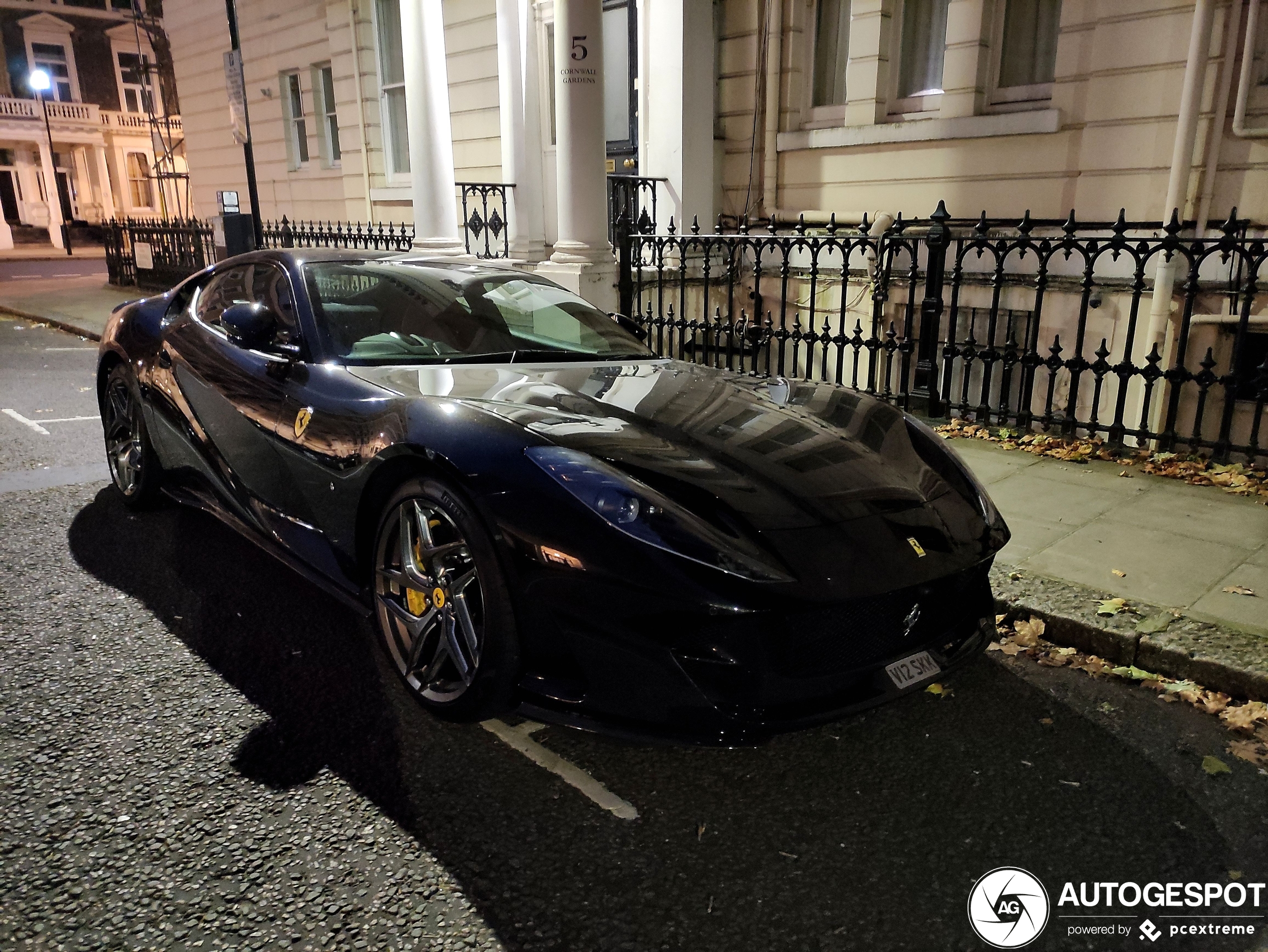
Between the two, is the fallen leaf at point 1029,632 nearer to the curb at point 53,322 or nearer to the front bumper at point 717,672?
the front bumper at point 717,672

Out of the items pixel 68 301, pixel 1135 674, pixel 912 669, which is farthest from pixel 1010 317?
pixel 68 301

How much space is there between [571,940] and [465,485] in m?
1.22

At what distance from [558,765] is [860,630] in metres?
0.96

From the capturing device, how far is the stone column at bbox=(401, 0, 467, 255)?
10938mm

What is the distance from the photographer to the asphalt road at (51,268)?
23.8 metres

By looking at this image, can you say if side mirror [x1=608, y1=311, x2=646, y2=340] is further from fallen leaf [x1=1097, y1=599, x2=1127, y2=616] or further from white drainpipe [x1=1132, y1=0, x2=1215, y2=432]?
white drainpipe [x1=1132, y1=0, x2=1215, y2=432]

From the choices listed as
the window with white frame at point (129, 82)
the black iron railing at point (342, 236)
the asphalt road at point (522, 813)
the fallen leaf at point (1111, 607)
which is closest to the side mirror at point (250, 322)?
the asphalt road at point (522, 813)

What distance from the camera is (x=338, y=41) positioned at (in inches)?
607

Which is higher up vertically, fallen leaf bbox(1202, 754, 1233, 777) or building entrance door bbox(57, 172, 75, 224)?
building entrance door bbox(57, 172, 75, 224)

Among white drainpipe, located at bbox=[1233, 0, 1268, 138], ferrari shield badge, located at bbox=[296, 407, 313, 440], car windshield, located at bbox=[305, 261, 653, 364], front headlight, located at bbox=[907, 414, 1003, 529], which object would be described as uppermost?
white drainpipe, located at bbox=[1233, 0, 1268, 138]

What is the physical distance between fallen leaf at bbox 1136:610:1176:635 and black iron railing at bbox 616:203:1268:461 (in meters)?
2.35

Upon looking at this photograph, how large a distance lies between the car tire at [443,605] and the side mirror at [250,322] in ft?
3.34

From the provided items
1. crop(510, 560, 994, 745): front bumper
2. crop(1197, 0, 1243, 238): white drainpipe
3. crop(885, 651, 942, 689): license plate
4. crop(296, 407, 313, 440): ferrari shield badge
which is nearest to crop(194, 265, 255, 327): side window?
crop(296, 407, 313, 440): ferrari shield badge

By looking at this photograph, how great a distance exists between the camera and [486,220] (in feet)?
39.8
